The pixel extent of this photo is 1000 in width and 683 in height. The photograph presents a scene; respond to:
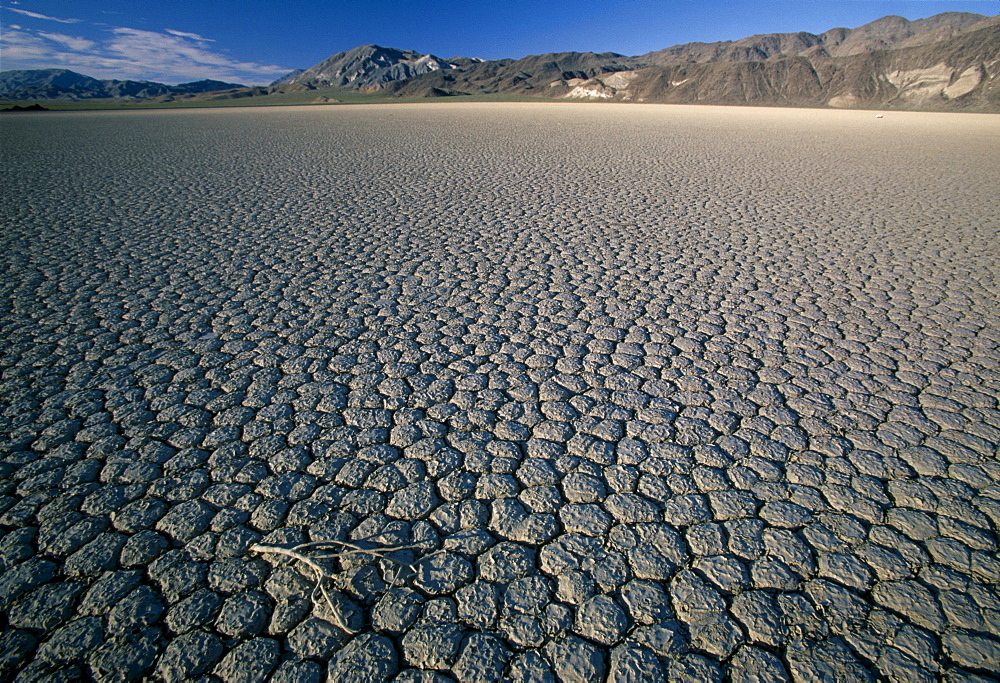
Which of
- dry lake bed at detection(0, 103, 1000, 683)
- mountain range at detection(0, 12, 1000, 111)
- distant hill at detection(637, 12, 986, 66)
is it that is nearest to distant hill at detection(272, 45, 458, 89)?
mountain range at detection(0, 12, 1000, 111)

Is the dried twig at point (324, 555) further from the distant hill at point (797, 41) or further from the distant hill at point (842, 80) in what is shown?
the distant hill at point (797, 41)

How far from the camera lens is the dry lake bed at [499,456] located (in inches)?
64.1

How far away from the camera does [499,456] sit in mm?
2430

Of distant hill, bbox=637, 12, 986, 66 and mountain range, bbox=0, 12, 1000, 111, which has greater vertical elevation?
distant hill, bbox=637, 12, 986, 66

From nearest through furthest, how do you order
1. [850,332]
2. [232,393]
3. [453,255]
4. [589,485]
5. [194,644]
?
1. [194,644]
2. [589,485]
3. [232,393]
4. [850,332]
5. [453,255]

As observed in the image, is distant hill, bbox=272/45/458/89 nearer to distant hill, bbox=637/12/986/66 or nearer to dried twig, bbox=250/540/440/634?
distant hill, bbox=637/12/986/66

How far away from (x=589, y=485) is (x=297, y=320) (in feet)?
8.80

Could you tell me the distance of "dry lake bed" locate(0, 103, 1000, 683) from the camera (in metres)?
1.63

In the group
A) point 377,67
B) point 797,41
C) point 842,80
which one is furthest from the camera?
point 377,67

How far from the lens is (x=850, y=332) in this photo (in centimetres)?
360

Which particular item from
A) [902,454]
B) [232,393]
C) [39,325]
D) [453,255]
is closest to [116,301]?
[39,325]

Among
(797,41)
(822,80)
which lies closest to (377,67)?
(797,41)

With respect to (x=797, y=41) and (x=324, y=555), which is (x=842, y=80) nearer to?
(x=324, y=555)

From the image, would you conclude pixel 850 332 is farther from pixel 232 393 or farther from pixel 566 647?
pixel 232 393
